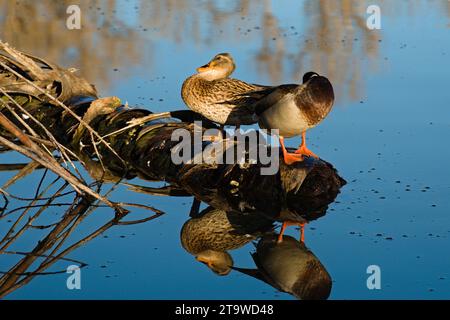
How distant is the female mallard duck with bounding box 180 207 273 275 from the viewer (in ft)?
16.9

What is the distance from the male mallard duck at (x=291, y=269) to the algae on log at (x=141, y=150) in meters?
0.46

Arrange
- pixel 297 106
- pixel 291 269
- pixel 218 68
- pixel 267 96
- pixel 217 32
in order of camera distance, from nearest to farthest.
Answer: pixel 291 269 → pixel 297 106 → pixel 267 96 → pixel 218 68 → pixel 217 32

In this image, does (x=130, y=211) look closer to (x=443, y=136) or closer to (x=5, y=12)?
(x=443, y=136)

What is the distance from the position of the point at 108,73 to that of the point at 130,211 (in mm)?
2980

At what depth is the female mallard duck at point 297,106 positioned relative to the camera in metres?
5.95

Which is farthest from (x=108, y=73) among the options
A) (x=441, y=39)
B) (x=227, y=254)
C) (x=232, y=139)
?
(x=227, y=254)

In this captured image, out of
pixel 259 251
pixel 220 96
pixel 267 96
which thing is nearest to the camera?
pixel 259 251

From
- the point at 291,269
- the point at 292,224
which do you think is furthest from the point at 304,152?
the point at 291,269

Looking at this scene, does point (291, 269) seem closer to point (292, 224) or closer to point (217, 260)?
point (217, 260)

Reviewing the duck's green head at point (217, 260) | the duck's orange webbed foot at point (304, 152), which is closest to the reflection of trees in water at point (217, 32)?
the duck's orange webbed foot at point (304, 152)

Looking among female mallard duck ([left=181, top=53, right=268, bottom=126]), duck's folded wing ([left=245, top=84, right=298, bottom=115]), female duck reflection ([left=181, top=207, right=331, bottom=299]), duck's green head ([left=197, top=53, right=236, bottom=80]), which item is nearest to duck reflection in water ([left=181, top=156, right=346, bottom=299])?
female duck reflection ([left=181, top=207, right=331, bottom=299])

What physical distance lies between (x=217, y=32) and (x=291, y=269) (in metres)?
4.93

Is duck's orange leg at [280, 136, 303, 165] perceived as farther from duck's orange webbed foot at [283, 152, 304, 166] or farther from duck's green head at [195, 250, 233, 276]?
duck's green head at [195, 250, 233, 276]

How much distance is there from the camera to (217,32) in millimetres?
9586
